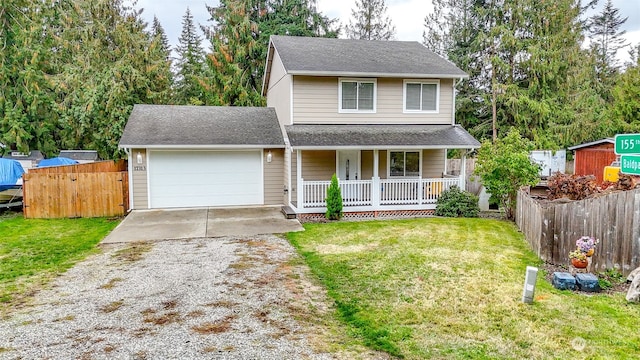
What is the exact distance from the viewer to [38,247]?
30.8 feet

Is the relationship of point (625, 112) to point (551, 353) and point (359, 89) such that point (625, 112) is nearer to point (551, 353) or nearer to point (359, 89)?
point (359, 89)

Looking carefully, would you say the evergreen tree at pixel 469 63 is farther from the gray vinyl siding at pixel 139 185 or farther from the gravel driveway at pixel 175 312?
the gravel driveway at pixel 175 312

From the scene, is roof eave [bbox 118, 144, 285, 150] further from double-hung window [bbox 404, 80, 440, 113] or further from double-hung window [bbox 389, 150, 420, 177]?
double-hung window [bbox 404, 80, 440, 113]

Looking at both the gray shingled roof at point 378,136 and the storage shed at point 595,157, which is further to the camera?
the storage shed at point 595,157

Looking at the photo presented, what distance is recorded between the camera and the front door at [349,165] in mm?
14789

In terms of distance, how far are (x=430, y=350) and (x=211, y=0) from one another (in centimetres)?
2952

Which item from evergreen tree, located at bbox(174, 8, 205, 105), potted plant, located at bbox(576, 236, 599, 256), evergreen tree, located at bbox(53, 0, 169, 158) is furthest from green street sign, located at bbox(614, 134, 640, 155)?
evergreen tree, located at bbox(174, 8, 205, 105)

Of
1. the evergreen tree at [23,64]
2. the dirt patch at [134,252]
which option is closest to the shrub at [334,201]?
the dirt patch at [134,252]

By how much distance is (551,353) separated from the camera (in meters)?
4.38

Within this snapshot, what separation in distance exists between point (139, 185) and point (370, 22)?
2423cm

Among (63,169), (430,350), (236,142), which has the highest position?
(236,142)

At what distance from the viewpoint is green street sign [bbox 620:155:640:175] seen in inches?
201

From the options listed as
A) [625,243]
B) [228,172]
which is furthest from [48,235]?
[625,243]

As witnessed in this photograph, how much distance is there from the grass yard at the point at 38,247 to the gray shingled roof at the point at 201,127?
120 inches
